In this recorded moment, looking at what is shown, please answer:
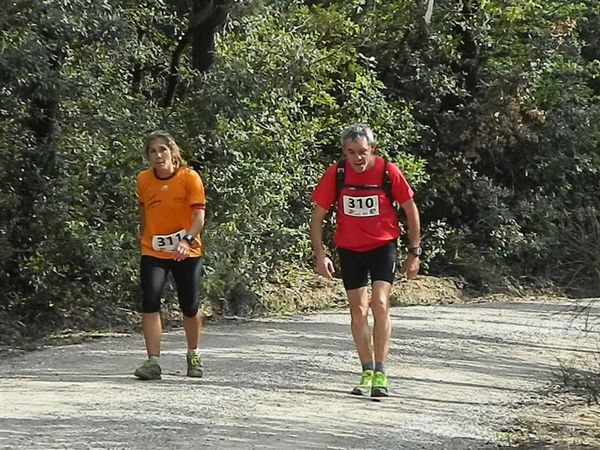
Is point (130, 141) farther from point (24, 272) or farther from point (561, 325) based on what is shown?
point (561, 325)

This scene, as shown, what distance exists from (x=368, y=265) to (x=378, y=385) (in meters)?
0.93

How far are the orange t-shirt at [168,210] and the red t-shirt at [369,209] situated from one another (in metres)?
1.26

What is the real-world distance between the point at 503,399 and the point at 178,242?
2968 millimetres

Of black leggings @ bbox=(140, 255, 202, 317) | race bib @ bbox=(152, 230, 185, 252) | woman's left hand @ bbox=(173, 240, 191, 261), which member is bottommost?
black leggings @ bbox=(140, 255, 202, 317)

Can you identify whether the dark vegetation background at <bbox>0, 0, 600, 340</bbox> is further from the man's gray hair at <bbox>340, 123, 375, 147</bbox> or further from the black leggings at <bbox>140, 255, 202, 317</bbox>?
the black leggings at <bbox>140, 255, 202, 317</bbox>

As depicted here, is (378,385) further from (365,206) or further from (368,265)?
(365,206)

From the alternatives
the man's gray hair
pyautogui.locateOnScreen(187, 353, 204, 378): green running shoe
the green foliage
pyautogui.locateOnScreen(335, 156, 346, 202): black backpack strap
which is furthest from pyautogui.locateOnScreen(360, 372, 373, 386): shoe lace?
the green foliage

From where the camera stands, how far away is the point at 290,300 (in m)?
20.4

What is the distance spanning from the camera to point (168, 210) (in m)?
10.0

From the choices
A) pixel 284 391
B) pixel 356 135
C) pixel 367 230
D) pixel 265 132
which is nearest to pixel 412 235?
pixel 367 230

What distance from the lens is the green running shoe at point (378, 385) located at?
957cm

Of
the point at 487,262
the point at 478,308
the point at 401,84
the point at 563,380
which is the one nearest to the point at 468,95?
the point at 401,84

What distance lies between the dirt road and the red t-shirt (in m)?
1.24

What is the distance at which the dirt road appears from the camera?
7.89 meters
